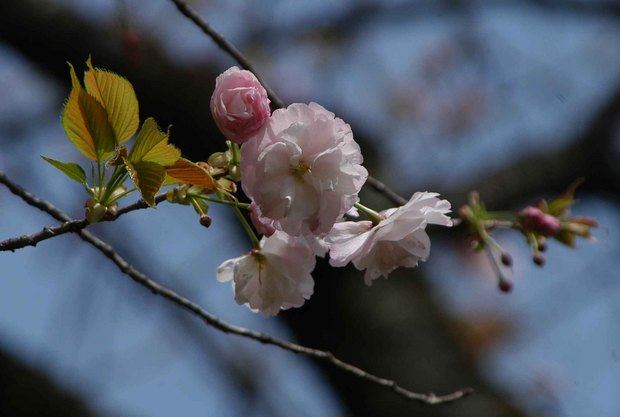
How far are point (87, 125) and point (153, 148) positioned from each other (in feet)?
0.18

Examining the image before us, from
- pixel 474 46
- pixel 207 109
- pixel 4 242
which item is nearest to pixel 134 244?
pixel 207 109

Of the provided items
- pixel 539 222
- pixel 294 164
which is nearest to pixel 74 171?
pixel 294 164

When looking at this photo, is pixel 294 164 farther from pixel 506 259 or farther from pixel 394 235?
pixel 506 259

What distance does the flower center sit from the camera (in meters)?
0.72

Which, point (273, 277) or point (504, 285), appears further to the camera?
point (504, 285)

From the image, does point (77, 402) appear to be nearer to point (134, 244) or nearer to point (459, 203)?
point (134, 244)

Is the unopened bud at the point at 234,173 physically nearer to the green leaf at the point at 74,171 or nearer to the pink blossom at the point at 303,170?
the pink blossom at the point at 303,170

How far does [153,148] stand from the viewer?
0.64 m

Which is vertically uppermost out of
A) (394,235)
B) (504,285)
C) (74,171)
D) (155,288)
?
(74,171)

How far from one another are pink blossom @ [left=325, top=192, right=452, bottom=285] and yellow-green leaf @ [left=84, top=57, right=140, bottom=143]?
23cm

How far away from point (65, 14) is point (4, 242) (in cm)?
179

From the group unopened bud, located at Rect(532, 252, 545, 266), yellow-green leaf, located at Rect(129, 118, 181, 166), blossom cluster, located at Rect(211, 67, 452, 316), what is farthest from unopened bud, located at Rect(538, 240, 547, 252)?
yellow-green leaf, located at Rect(129, 118, 181, 166)

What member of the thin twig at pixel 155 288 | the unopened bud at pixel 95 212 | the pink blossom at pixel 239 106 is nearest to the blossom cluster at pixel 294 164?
the pink blossom at pixel 239 106

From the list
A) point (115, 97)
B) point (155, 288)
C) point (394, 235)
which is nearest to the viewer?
point (115, 97)
